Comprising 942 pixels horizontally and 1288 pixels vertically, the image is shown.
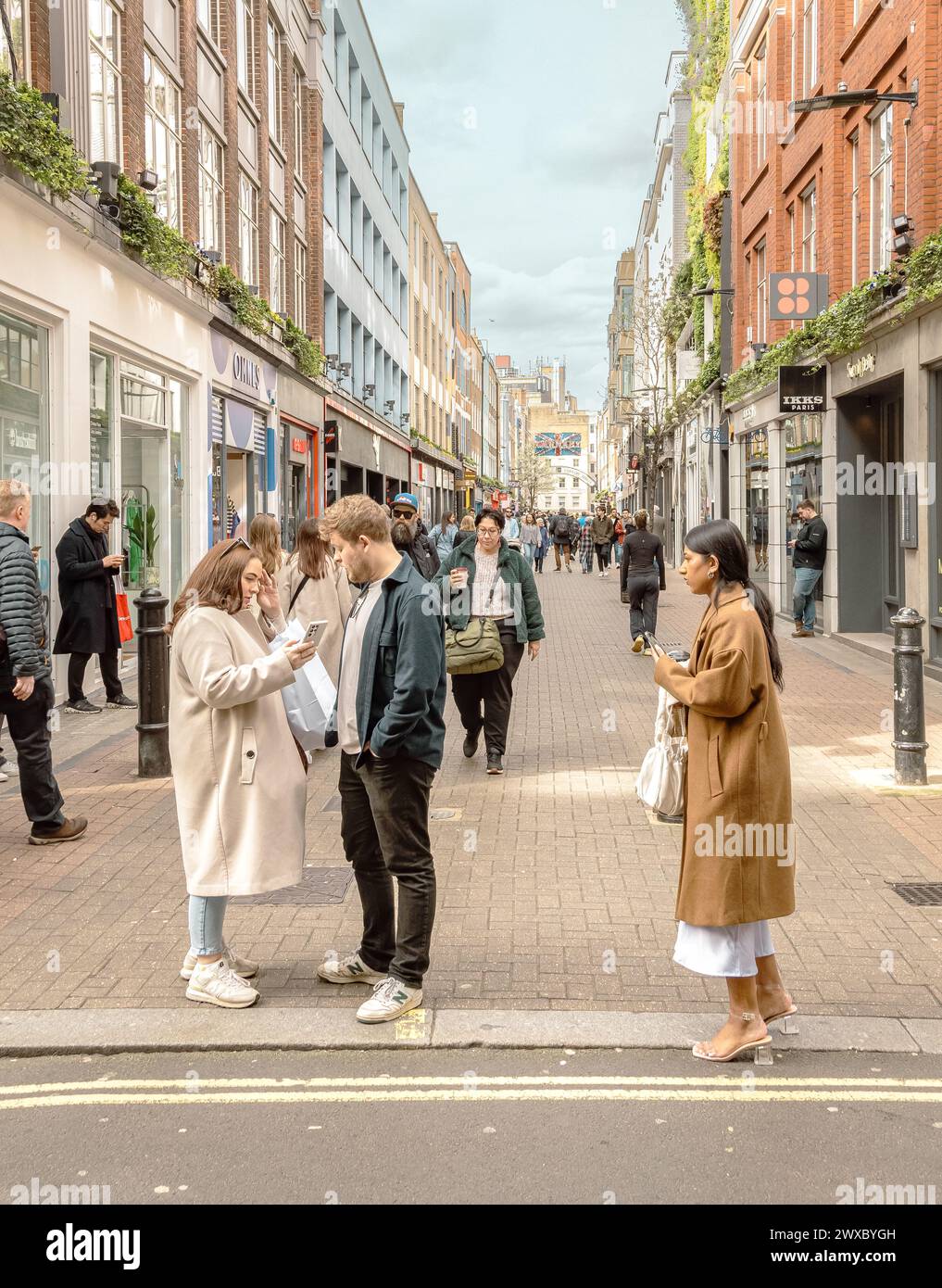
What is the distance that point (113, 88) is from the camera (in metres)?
14.8

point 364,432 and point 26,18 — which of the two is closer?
point 26,18

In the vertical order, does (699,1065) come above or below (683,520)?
below

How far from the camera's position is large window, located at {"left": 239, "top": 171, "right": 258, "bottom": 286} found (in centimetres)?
2209

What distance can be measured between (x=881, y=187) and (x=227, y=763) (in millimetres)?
15697

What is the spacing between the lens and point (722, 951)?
4.37 metres

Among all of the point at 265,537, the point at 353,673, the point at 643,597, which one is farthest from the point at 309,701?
the point at 643,597

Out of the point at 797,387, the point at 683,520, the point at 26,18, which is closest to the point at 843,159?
the point at 797,387

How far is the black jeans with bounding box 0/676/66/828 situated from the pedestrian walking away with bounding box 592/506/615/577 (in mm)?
30654

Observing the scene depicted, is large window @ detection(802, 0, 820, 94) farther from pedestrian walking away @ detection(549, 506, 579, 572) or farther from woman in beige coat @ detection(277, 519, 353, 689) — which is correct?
pedestrian walking away @ detection(549, 506, 579, 572)

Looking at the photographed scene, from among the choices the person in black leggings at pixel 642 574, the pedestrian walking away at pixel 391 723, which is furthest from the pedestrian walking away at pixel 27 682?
the person in black leggings at pixel 642 574

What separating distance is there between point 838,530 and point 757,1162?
15.9 m

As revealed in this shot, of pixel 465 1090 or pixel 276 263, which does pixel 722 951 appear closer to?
pixel 465 1090

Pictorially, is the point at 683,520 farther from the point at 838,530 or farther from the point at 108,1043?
the point at 108,1043
